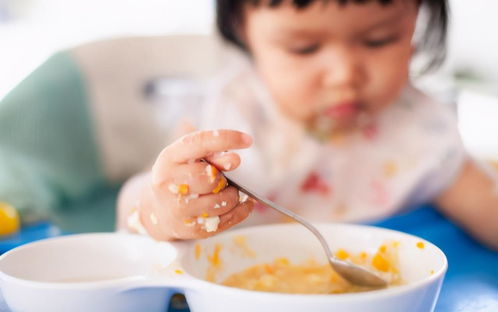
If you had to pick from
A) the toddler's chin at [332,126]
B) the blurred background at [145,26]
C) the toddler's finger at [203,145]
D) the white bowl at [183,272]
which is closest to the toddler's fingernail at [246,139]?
the toddler's finger at [203,145]

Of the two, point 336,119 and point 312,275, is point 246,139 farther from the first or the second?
Answer: point 336,119

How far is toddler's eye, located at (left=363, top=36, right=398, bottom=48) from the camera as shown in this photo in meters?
0.91

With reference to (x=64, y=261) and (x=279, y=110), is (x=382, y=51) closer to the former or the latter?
(x=279, y=110)

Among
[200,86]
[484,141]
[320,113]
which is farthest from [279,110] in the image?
[484,141]

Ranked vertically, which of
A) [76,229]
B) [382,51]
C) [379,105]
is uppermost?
[382,51]

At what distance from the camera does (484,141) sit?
1.44m

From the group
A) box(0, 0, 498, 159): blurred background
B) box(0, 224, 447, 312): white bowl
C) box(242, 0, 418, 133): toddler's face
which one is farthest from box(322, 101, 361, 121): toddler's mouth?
box(0, 0, 498, 159): blurred background

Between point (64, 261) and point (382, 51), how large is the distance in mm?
565

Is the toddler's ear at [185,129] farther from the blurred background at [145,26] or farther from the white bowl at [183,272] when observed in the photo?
the blurred background at [145,26]

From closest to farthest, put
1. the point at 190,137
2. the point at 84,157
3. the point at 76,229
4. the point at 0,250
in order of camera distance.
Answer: the point at 190,137 < the point at 0,250 < the point at 76,229 < the point at 84,157

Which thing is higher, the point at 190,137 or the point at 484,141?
the point at 190,137

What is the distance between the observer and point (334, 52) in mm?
895

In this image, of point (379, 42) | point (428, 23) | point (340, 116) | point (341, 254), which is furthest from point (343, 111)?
point (341, 254)

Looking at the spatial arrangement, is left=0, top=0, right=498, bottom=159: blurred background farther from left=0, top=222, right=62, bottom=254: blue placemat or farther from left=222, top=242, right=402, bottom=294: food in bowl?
left=222, top=242, right=402, bottom=294: food in bowl
